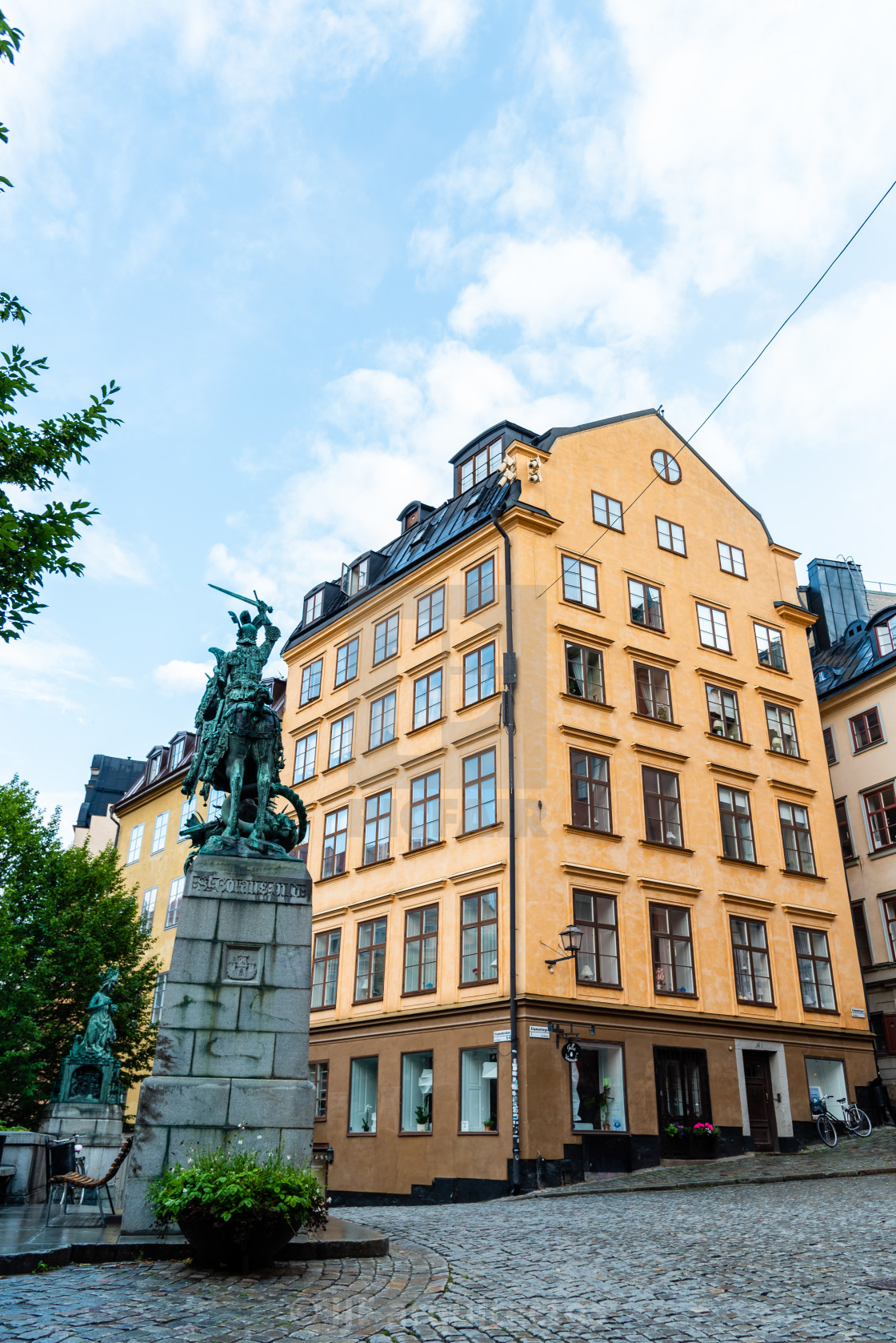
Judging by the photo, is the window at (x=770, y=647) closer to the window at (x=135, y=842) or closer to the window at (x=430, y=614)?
the window at (x=430, y=614)

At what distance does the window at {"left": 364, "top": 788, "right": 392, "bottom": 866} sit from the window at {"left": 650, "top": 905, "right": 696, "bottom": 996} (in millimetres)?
7481

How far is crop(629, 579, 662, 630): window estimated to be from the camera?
2920 centimetres

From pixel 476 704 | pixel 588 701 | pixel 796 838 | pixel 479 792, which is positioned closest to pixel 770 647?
pixel 796 838

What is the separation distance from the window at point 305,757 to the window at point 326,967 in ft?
18.4

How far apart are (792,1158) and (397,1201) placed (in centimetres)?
889

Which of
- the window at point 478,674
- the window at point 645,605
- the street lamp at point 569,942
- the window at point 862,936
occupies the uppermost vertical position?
the window at point 645,605

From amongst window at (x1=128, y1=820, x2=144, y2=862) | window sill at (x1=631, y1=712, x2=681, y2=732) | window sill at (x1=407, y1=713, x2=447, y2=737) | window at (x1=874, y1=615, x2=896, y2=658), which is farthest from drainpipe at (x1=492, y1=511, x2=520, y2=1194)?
window at (x1=128, y1=820, x2=144, y2=862)

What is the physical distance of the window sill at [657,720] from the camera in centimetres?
2762

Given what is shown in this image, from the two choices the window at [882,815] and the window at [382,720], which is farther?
the window at [882,815]

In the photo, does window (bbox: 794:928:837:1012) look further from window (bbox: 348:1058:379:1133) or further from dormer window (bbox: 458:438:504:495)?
dormer window (bbox: 458:438:504:495)

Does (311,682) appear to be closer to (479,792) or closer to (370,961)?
(370,961)

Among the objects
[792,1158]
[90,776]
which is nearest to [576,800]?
[792,1158]

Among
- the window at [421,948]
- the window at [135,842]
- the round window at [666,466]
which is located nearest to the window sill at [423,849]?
the window at [421,948]

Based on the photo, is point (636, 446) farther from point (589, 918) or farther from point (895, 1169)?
point (895, 1169)
